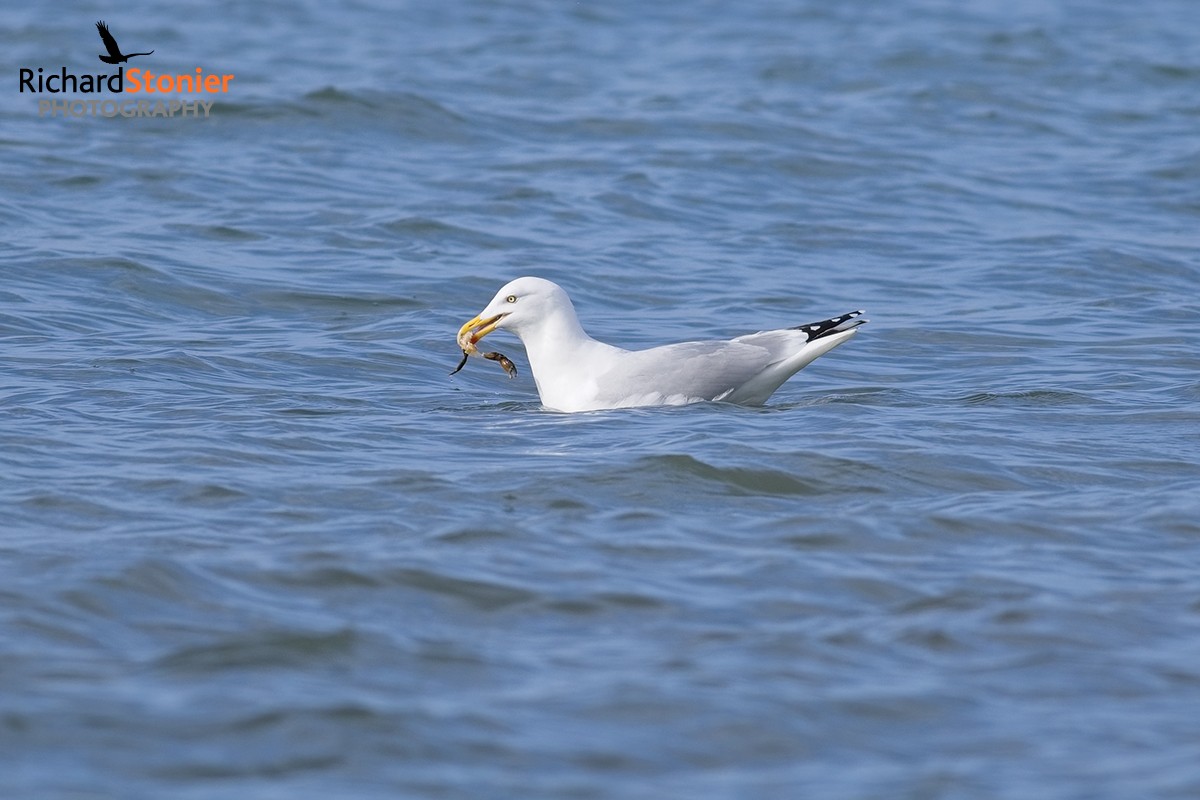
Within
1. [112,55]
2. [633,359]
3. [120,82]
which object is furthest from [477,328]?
[112,55]

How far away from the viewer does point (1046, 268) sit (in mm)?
12031

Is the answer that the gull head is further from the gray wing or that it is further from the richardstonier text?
the richardstonier text

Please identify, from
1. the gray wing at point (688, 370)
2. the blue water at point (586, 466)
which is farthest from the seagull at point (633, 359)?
the blue water at point (586, 466)

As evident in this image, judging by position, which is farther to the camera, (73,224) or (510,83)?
(510,83)

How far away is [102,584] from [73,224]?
24.1ft

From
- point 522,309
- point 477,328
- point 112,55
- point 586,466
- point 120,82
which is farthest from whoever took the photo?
point 112,55

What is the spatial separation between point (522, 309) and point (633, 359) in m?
0.63

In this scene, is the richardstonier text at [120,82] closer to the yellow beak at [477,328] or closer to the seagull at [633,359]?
the yellow beak at [477,328]

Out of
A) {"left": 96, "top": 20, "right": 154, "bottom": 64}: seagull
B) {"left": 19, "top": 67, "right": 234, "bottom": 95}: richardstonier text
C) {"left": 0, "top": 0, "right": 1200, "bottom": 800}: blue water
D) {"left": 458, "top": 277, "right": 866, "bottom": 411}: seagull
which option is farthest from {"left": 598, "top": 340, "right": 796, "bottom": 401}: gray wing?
{"left": 96, "top": 20, "right": 154, "bottom": 64}: seagull

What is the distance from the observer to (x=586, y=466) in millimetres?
6770

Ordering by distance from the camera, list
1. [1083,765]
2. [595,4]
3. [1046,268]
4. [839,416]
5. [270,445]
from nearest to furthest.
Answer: [1083,765] → [270,445] → [839,416] → [1046,268] → [595,4]

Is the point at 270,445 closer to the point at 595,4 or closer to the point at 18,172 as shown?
the point at 18,172

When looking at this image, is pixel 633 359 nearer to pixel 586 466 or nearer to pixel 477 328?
pixel 477 328

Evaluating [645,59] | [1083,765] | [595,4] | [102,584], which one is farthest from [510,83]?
[1083,765]
